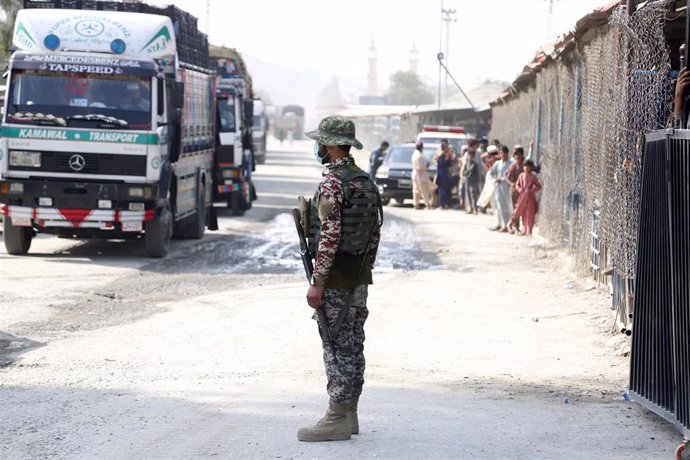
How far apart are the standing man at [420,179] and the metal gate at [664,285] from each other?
20534mm

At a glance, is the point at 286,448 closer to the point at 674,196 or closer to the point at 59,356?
the point at 674,196

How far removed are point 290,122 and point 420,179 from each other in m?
76.3

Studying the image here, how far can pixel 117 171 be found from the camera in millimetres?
Answer: 15250

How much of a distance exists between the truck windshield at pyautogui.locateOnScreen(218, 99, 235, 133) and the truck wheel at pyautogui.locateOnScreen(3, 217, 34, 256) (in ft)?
27.1

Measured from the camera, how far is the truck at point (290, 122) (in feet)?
339

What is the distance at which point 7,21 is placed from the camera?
3055 cm

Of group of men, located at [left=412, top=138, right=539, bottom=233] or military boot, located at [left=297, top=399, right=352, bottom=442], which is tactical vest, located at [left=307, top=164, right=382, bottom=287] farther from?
group of men, located at [left=412, top=138, right=539, bottom=233]

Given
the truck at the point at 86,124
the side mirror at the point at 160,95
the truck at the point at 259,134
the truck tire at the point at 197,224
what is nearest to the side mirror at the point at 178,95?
the truck at the point at 86,124

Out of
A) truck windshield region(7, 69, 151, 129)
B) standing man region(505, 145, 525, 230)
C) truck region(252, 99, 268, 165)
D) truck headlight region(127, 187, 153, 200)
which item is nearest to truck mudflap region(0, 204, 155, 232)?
truck headlight region(127, 187, 153, 200)

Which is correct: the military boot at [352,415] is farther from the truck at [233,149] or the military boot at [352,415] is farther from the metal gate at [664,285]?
the truck at [233,149]

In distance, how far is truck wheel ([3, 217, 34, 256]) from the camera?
15.5m

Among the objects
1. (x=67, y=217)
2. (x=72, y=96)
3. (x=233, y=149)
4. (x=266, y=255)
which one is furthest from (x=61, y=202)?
(x=233, y=149)

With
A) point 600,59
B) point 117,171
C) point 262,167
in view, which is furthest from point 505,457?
point 262,167

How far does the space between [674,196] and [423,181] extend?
21.8 meters
